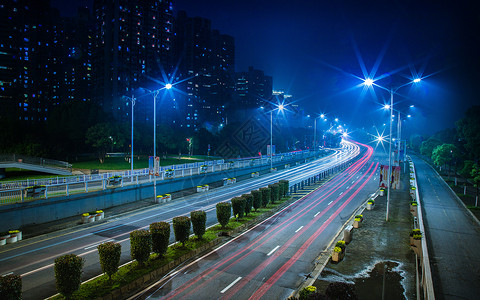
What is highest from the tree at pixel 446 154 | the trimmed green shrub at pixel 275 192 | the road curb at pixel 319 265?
the tree at pixel 446 154

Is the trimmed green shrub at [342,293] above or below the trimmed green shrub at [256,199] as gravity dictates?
above

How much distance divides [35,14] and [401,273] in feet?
632

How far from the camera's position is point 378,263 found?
14.9 m

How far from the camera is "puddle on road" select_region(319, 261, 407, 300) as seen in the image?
11672mm

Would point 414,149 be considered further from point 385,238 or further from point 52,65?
point 52,65

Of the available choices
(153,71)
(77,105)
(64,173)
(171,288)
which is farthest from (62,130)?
(153,71)

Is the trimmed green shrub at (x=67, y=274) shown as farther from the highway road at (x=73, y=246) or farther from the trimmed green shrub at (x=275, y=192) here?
the trimmed green shrub at (x=275, y=192)

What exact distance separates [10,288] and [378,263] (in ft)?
52.8

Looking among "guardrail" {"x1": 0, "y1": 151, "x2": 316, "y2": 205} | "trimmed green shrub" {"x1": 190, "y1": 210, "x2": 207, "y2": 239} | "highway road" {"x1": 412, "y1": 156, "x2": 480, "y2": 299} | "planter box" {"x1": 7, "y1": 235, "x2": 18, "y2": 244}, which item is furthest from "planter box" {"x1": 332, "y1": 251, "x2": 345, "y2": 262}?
"guardrail" {"x1": 0, "y1": 151, "x2": 316, "y2": 205}

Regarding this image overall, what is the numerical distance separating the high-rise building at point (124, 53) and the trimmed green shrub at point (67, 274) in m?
119

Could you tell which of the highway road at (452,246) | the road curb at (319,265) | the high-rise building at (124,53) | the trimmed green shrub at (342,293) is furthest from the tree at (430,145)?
the high-rise building at (124,53)

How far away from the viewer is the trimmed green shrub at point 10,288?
8656 millimetres

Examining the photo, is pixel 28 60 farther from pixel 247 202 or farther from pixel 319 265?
pixel 319 265

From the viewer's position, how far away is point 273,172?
53562mm
